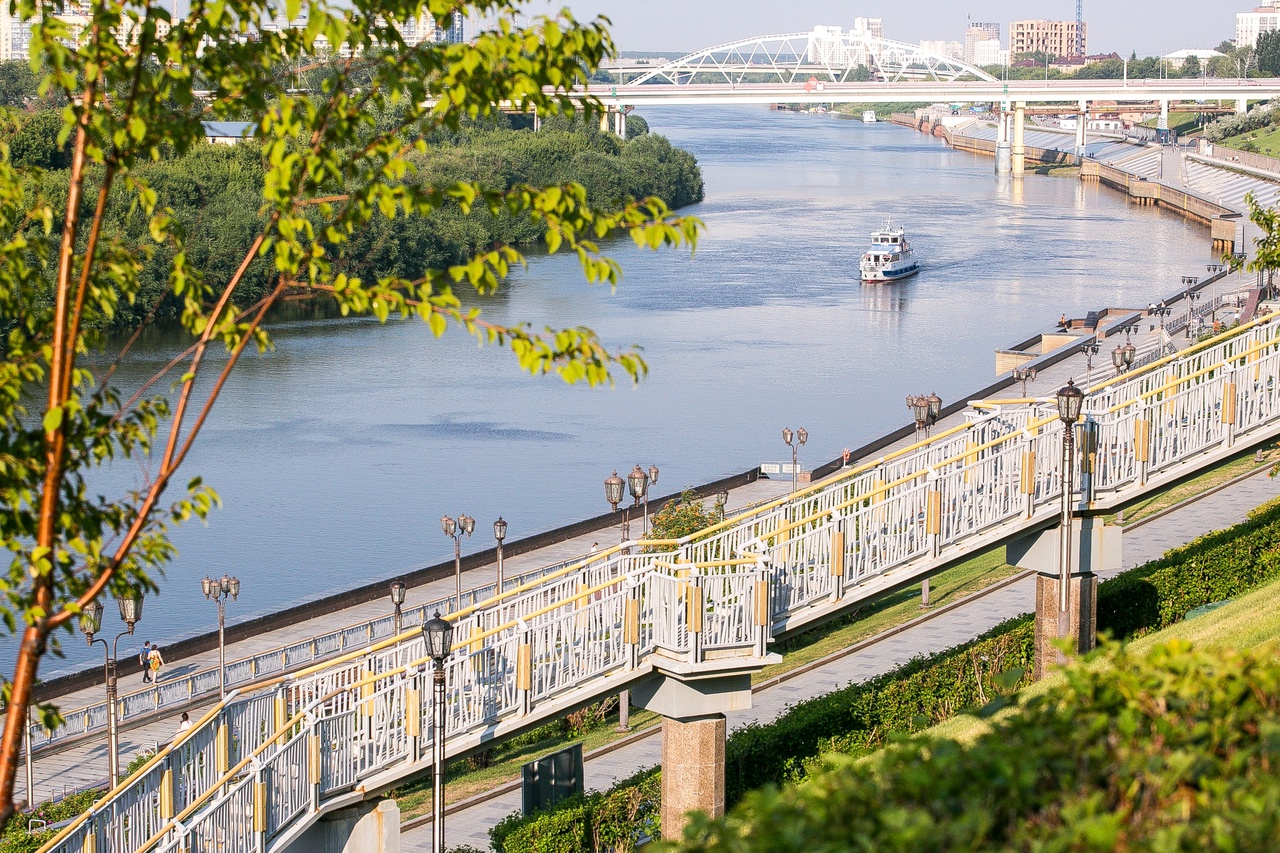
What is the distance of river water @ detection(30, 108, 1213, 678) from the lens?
93.5 ft

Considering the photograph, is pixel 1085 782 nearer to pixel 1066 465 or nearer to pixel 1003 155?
pixel 1066 465

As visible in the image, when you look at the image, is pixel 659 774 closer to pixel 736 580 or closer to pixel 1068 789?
pixel 736 580

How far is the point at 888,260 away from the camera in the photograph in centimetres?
5838

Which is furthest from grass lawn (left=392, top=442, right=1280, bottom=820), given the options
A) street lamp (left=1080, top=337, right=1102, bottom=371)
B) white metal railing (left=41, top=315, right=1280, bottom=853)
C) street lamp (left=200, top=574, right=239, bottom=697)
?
street lamp (left=1080, top=337, right=1102, bottom=371)

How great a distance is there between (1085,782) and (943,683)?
8.10 meters

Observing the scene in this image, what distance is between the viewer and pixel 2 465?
15.7 feet

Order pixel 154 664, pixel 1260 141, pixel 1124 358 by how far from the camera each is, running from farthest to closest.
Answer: pixel 1260 141
pixel 1124 358
pixel 154 664

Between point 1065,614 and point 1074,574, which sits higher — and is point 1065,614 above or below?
below

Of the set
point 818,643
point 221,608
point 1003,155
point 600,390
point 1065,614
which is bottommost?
point 600,390

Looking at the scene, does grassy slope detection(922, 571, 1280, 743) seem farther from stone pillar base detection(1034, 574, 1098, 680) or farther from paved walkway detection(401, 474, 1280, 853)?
paved walkway detection(401, 474, 1280, 853)

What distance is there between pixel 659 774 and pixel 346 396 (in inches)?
1142

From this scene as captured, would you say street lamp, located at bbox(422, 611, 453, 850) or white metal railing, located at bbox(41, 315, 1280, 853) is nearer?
white metal railing, located at bbox(41, 315, 1280, 853)

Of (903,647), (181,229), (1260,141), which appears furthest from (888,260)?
(181,229)

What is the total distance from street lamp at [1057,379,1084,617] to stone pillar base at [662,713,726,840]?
290 centimetres
